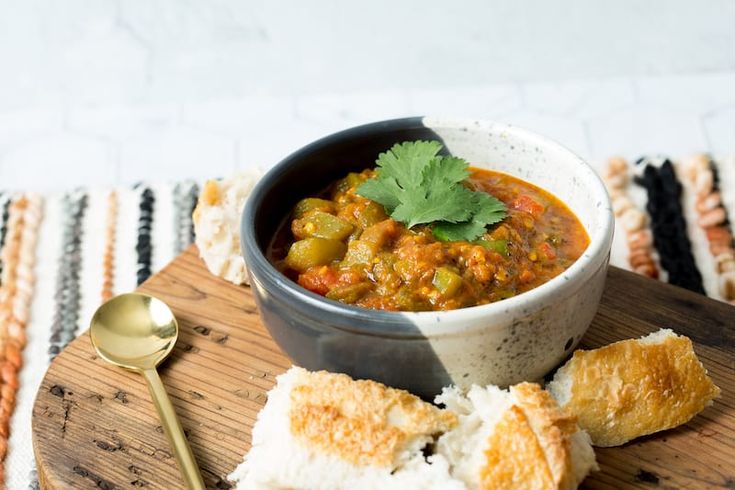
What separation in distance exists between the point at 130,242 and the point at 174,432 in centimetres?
169

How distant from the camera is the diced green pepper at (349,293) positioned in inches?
109

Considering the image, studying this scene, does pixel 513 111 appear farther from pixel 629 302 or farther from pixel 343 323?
pixel 343 323

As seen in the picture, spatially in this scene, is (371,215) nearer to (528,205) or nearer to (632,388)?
(528,205)

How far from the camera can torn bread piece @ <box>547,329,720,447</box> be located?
2762 millimetres

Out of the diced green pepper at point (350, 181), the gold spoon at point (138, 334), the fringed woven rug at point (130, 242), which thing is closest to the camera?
the gold spoon at point (138, 334)

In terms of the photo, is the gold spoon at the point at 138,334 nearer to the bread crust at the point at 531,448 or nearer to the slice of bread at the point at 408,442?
the slice of bread at the point at 408,442

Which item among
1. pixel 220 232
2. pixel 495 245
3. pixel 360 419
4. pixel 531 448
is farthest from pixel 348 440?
pixel 220 232

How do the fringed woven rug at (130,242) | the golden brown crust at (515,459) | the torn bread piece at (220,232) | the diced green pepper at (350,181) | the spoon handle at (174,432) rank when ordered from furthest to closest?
1. the fringed woven rug at (130,242)
2. the torn bread piece at (220,232)
3. the diced green pepper at (350,181)
4. the spoon handle at (174,432)
5. the golden brown crust at (515,459)

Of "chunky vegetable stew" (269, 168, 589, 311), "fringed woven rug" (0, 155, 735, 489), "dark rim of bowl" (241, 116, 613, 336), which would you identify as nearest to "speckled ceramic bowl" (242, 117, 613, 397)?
"dark rim of bowl" (241, 116, 613, 336)

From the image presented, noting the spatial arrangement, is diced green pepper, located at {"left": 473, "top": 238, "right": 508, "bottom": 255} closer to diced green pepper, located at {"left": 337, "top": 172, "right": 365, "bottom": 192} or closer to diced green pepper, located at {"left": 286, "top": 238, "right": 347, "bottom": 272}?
diced green pepper, located at {"left": 286, "top": 238, "right": 347, "bottom": 272}

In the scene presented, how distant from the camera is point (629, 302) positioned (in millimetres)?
3371

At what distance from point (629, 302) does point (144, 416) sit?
1.60m

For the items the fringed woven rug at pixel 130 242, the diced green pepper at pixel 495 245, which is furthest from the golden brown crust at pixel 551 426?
the fringed woven rug at pixel 130 242

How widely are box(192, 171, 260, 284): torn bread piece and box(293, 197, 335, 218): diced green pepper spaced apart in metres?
0.38
